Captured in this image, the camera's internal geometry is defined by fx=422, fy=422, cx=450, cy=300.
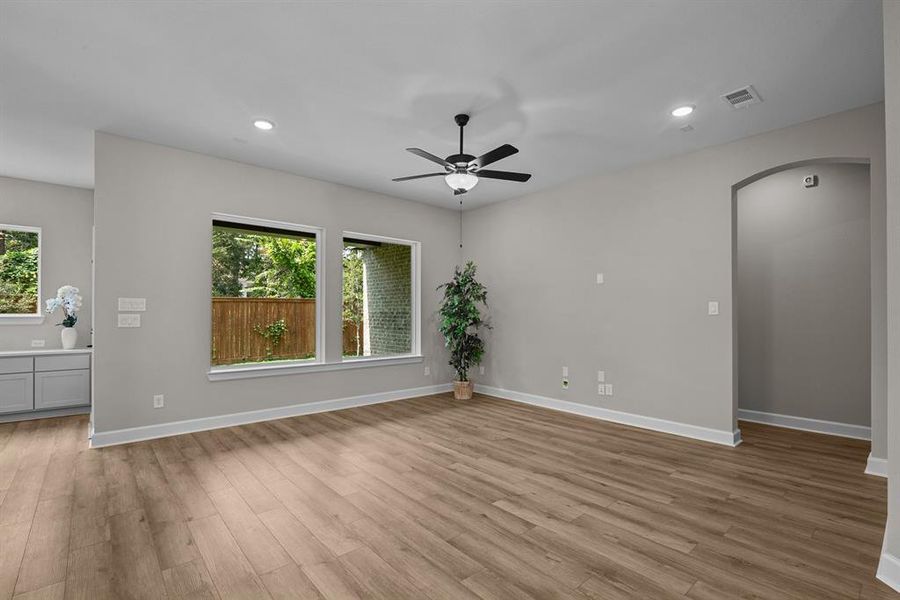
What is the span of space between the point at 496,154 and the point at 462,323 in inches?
122

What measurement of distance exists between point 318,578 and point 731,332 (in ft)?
13.2

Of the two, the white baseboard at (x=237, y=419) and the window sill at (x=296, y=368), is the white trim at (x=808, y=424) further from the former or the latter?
the window sill at (x=296, y=368)

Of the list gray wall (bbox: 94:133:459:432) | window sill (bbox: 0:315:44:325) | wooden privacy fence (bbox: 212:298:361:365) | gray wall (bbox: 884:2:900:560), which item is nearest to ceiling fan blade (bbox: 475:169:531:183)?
gray wall (bbox: 884:2:900:560)

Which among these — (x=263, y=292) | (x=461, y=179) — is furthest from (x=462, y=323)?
(x=461, y=179)

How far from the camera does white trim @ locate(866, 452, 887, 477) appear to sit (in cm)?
324

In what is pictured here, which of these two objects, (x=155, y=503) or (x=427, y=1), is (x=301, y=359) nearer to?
(x=155, y=503)

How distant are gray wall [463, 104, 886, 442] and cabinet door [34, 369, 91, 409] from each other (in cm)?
516

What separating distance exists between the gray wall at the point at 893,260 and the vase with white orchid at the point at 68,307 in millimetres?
7336

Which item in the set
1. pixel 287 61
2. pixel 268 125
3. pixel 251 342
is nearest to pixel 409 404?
pixel 251 342

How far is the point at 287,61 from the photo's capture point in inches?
110

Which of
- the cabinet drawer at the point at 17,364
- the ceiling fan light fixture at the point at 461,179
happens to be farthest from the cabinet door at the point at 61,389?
the ceiling fan light fixture at the point at 461,179

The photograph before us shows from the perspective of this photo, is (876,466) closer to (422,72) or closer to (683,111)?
(683,111)

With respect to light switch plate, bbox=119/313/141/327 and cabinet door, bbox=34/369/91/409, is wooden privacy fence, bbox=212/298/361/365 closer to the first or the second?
light switch plate, bbox=119/313/141/327

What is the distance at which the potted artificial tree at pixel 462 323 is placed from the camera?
599cm
